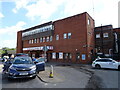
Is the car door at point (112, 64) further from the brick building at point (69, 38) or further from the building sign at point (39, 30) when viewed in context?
the building sign at point (39, 30)

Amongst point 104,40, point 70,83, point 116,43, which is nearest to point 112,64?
point 70,83

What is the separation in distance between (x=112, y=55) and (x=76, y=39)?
29.3ft

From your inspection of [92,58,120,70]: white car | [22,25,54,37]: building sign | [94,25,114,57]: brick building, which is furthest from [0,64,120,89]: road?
[22,25,54,37]: building sign

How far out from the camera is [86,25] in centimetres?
2266

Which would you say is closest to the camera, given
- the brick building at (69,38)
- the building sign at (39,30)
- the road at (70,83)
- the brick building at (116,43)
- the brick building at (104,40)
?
the road at (70,83)

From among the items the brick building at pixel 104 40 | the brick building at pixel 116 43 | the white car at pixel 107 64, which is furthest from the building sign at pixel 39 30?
the white car at pixel 107 64

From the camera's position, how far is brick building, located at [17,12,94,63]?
22.6 m

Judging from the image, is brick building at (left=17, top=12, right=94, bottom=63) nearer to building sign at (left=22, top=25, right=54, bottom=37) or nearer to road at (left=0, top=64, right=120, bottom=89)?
building sign at (left=22, top=25, right=54, bottom=37)

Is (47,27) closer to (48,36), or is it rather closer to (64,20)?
(48,36)

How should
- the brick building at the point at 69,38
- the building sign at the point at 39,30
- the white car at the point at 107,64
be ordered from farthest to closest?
the building sign at the point at 39,30
the brick building at the point at 69,38
the white car at the point at 107,64

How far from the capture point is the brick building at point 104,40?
83.1 feet

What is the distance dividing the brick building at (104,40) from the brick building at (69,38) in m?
2.00

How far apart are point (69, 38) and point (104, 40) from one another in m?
8.87

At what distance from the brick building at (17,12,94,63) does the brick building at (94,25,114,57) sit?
200 centimetres
